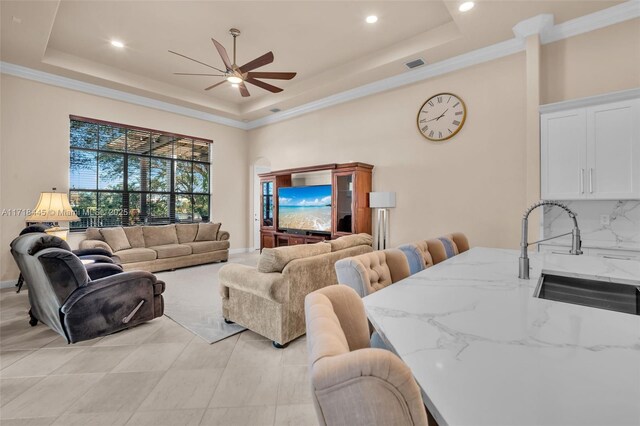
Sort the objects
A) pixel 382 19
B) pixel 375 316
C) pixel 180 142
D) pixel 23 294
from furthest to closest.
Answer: pixel 180 142, pixel 23 294, pixel 382 19, pixel 375 316

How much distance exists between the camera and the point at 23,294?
4160 mm

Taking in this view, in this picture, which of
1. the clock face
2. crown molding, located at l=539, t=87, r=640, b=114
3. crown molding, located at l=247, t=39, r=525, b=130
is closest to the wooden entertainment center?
the clock face

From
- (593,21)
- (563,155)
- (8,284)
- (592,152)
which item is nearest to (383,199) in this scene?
(563,155)

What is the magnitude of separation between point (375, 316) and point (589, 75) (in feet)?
14.0

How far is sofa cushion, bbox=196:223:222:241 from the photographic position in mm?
6387

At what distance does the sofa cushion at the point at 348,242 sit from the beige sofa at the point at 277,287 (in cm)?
18

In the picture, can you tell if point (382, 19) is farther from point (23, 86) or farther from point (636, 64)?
point (23, 86)

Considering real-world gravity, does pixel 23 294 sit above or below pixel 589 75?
below

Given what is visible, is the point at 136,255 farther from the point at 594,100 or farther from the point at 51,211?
the point at 594,100

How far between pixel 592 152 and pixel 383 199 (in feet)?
8.26

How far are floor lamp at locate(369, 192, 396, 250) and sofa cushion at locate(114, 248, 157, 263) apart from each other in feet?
12.9

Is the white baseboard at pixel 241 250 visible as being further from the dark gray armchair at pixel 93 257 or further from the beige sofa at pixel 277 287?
the beige sofa at pixel 277 287

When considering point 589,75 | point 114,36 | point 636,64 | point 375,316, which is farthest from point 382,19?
point 375,316

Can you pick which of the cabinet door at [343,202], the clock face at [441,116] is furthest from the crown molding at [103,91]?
the clock face at [441,116]
